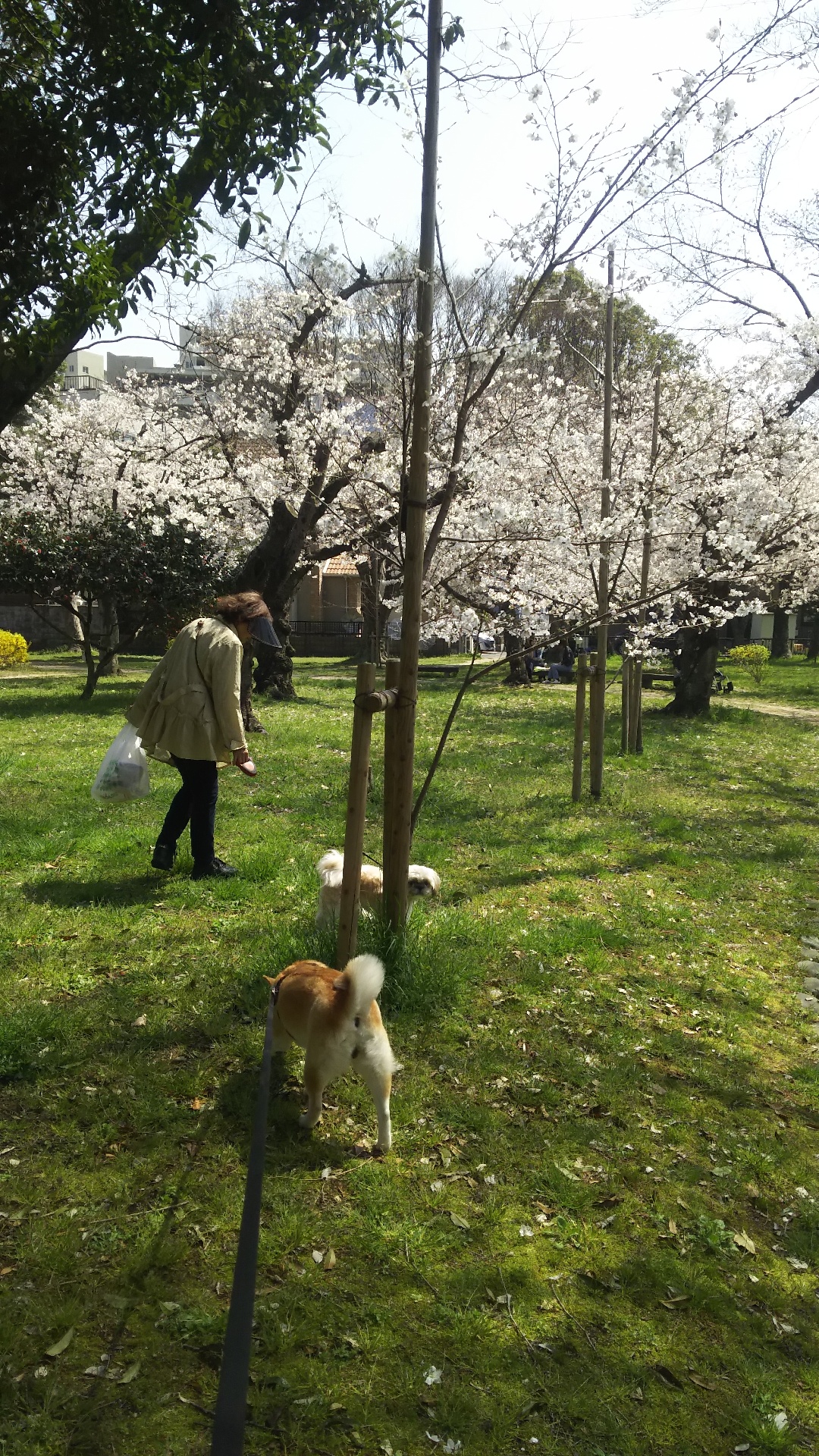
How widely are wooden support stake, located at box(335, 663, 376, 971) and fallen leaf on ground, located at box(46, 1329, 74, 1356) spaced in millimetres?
1990

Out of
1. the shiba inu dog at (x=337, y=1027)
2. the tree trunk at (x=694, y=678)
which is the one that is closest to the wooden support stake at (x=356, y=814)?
the shiba inu dog at (x=337, y=1027)

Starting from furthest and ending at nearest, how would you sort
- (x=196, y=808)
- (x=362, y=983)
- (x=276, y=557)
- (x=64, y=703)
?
(x=64, y=703) → (x=276, y=557) → (x=196, y=808) → (x=362, y=983)

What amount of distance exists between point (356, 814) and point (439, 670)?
2480cm

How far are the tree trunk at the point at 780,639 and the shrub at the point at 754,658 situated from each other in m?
12.2

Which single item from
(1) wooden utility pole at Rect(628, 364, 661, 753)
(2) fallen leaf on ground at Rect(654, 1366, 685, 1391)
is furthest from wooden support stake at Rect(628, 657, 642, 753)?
(2) fallen leaf on ground at Rect(654, 1366, 685, 1391)

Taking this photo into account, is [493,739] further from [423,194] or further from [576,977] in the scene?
[423,194]

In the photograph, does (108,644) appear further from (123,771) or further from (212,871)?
(212,871)

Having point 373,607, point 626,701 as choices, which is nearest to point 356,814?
point 626,701

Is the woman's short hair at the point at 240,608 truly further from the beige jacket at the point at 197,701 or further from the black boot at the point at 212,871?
the black boot at the point at 212,871

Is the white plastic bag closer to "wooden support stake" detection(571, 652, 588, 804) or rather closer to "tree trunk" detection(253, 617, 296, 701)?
"wooden support stake" detection(571, 652, 588, 804)

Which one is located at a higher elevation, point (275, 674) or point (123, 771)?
point (275, 674)

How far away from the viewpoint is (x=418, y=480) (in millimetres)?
4699

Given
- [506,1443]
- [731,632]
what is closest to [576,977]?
[506,1443]

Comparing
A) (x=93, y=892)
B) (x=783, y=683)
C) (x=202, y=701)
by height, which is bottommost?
(x=93, y=892)
